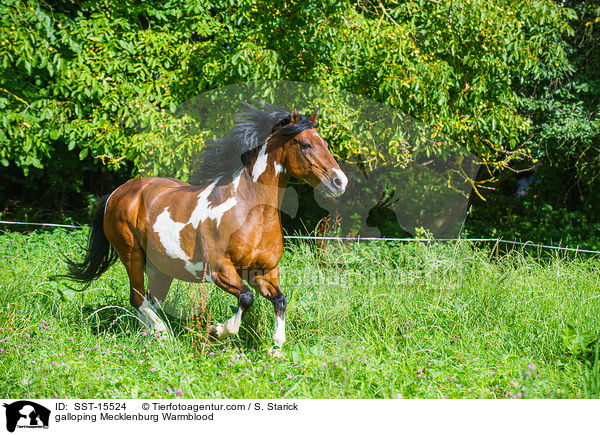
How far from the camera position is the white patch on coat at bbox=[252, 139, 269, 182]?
3121mm

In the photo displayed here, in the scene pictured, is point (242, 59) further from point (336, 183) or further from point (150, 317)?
point (150, 317)

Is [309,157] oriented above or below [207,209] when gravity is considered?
above

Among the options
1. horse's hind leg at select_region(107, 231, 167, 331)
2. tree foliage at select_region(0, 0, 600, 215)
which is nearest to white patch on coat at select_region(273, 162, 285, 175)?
horse's hind leg at select_region(107, 231, 167, 331)

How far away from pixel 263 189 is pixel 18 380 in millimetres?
1878

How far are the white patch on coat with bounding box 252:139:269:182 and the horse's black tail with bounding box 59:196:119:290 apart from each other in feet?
4.98

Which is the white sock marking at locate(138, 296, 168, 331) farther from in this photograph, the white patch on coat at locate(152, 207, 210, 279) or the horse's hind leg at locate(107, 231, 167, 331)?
the white patch on coat at locate(152, 207, 210, 279)

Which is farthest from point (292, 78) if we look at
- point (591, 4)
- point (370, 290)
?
point (591, 4)

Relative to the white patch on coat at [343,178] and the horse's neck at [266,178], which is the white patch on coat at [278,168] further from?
the white patch on coat at [343,178]

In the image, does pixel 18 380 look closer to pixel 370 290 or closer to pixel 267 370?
pixel 267 370

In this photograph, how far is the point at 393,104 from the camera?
5.41 m
